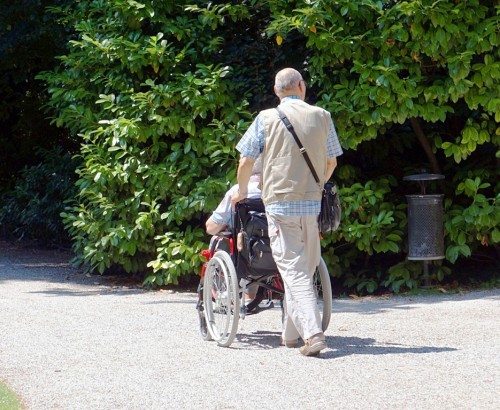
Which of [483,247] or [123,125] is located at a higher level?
[123,125]

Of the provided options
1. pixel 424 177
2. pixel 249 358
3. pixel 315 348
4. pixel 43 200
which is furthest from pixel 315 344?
pixel 43 200

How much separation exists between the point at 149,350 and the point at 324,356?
1.31 m

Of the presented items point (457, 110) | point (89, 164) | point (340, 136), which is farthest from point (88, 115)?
point (457, 110)

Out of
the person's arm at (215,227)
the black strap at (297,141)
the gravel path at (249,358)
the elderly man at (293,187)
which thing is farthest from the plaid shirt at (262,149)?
the gravel path at (249,358)

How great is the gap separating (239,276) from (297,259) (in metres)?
0.63

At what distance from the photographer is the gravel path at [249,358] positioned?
5.66m

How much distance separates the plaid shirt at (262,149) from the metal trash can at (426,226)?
11.1 feet

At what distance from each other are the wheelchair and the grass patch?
167 cm

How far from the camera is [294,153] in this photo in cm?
676

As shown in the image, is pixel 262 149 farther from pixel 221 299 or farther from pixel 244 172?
pixel 221 299

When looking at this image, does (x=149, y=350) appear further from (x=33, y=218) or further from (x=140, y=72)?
(x=33, y=218)

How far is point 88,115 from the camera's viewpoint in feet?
36.0

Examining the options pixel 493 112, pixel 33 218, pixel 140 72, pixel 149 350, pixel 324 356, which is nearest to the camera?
pixel 324 356

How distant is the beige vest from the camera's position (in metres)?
6.76
